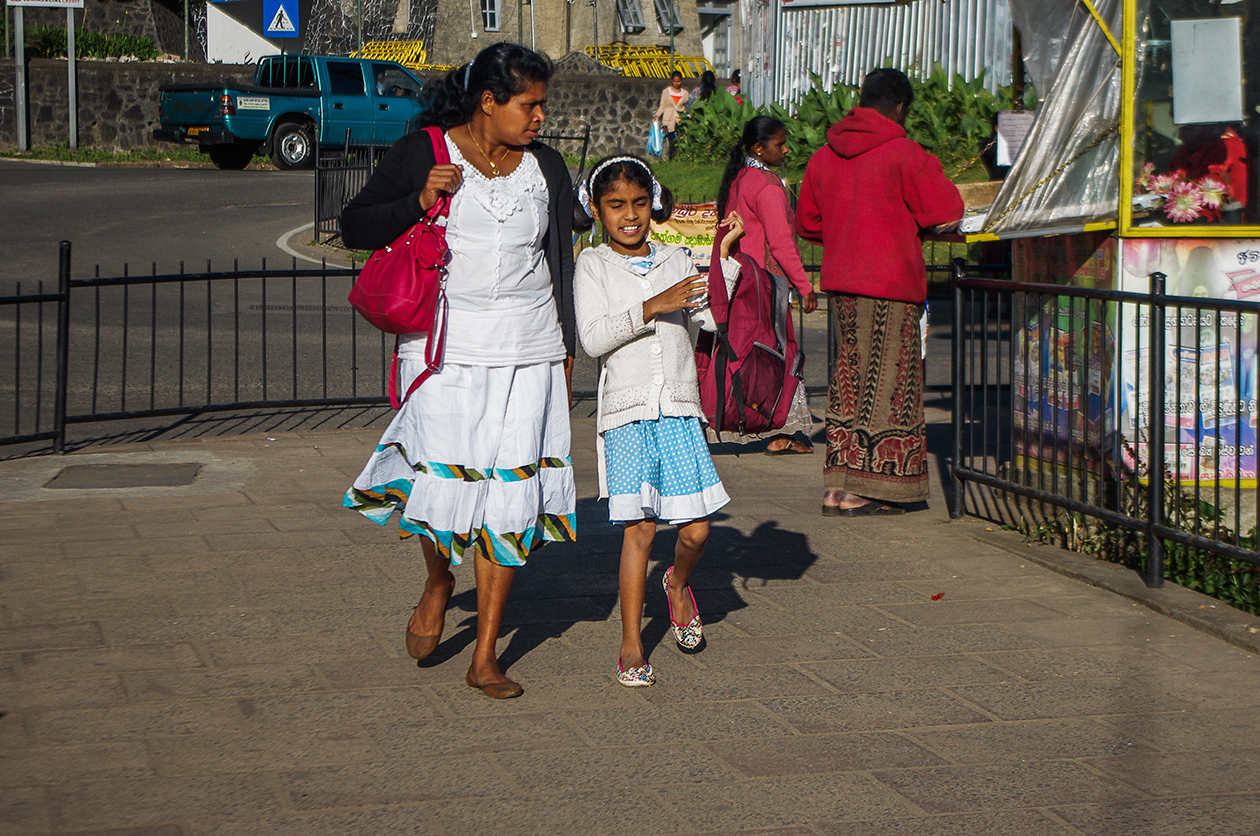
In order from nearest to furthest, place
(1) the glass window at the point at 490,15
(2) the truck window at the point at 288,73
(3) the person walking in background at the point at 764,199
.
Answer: (3) the person walking in background at the point at 764,199 → (2) the truck window at the point at 288,73 → (1) the glass window at the point at 490,15

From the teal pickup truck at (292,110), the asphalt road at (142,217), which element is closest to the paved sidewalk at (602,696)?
the asphalt road at (142,217)

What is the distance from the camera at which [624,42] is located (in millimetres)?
43219

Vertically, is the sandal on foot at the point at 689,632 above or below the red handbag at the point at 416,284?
below

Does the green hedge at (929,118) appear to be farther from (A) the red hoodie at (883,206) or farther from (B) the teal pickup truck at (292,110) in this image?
(A) the red hoodie at (883,206)

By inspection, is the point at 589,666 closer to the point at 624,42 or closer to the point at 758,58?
the point at 758,58

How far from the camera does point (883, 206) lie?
6.32 metres

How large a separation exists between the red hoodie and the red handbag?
278 centimetres

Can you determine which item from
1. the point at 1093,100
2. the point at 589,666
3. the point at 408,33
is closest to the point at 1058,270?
the point at 1093,100

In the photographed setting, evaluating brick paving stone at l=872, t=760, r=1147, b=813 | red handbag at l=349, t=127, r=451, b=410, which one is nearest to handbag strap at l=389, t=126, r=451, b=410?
red handbag at l=349, t=127, r=451, b=410

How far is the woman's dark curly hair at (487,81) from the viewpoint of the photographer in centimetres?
406

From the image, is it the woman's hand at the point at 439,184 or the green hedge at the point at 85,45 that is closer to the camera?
the woman's hand at the point at 439,184

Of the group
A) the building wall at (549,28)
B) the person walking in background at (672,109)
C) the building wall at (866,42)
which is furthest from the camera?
the building wall at (549,28)

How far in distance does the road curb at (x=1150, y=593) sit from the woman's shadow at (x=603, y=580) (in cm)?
91

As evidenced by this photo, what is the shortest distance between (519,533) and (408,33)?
40.1 m
